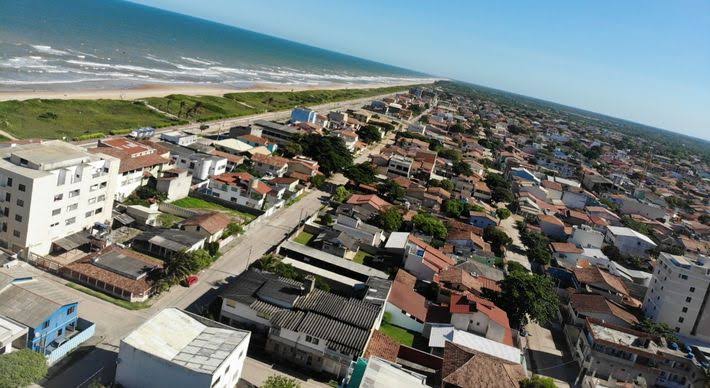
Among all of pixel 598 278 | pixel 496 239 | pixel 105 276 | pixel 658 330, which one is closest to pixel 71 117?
pixel 105 276

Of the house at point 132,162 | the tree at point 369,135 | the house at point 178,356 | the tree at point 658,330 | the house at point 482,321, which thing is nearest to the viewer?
the house at point 178,356

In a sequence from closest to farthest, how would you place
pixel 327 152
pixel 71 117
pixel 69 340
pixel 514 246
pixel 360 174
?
pixel 69 340 < pixel 514 246 < pixel 360 174 < pixel 327 152 < pixel 71 117

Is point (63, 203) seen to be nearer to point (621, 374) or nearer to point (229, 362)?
point (229, 362)

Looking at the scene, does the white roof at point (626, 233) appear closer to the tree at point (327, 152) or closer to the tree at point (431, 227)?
the tree at point (431, 227)

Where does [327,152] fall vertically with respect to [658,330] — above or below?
above

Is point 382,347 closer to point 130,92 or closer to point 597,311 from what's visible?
point 597,311

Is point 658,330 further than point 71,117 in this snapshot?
No

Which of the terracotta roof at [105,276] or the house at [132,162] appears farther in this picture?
the house at [132,162]

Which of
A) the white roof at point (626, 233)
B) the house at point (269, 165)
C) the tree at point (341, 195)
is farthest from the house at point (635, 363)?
the house at point (269, 165)
